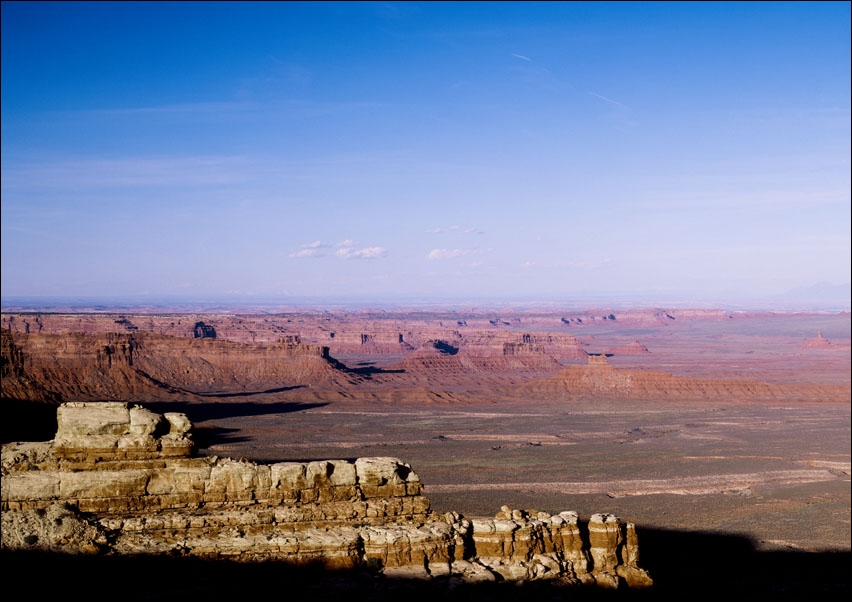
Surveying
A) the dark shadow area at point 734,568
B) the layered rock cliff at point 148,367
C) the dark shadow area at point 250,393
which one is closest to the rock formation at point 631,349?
the layered rock cliff at point 148,367

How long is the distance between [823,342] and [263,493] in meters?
155

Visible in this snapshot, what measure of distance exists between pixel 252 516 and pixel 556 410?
261 feet

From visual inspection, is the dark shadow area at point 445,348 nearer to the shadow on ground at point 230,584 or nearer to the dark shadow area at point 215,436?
the dark shadow area at point 215,436

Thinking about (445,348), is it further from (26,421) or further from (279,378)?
(26,421)

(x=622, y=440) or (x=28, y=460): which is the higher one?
(x=28, y=460)

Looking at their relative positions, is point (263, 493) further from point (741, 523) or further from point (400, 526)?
point (741, 523)

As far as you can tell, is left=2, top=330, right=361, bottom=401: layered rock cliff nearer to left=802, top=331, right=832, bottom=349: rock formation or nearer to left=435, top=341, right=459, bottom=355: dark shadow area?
left=435, top=341, right=459, bottom=355: dark shadow area

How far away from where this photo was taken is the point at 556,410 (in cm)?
9338

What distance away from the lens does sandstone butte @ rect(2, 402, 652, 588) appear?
16094mm

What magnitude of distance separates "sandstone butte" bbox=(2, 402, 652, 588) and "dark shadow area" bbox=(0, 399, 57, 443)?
3037 centimetres

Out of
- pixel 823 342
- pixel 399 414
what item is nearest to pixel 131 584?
pixel 399 414

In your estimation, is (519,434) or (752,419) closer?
(519,434)

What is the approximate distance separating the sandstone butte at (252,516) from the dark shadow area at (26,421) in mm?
30365

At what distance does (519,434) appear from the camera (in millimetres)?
73312
